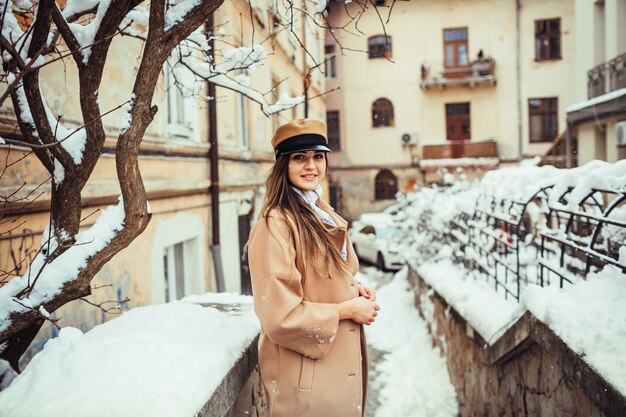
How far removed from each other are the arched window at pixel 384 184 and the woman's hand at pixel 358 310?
20859 millimetres

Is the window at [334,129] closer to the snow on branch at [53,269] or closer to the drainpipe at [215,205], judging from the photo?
the drainpipe at [215,205]

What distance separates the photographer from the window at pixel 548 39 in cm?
2183

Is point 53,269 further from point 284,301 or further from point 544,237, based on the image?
point 544,237

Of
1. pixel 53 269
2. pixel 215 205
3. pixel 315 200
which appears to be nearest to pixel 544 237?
pixel 315 200

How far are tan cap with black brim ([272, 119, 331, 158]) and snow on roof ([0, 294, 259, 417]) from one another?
1.02m

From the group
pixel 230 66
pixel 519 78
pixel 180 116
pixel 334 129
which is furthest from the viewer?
pixel 334 129

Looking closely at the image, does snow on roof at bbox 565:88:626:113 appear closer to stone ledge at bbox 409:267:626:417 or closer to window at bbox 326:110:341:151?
stone ledge at bbox 409:267:626:417

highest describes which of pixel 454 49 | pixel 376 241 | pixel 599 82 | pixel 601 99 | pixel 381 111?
pixel 454 49

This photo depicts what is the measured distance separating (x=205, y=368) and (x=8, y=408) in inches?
28.3

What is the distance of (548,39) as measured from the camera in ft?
71.9

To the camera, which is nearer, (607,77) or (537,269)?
(537,269)

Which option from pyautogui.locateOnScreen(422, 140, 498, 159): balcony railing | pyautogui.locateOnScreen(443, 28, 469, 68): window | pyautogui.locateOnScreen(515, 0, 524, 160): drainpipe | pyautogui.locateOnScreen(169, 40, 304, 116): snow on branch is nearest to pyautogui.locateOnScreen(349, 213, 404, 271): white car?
pyautogui.locateOnScreen(422, 140, 498, 159): balcony railing

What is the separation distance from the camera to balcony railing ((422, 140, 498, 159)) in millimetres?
21766

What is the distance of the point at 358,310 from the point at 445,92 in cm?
2222
